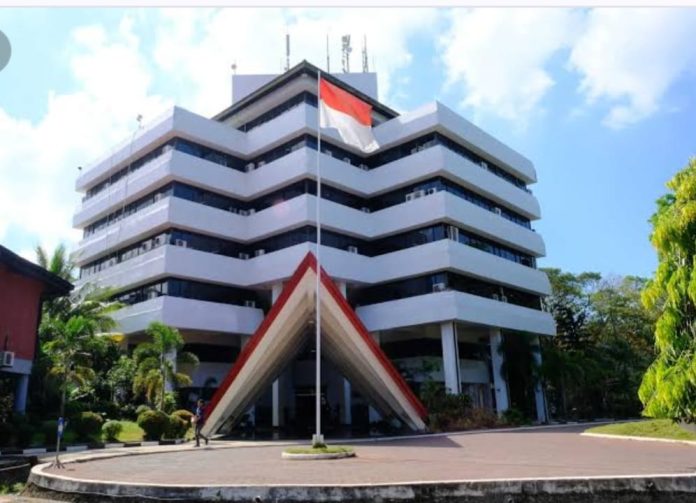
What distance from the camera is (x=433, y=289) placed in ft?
110

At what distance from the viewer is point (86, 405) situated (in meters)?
26.3

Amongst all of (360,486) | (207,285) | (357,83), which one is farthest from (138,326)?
(360,486)

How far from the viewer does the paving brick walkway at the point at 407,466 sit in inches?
347

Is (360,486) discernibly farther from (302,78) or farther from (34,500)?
(302,78)

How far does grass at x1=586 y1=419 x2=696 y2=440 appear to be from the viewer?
16723 mm

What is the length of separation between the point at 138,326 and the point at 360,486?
27.9 m

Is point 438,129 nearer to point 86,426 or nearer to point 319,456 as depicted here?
point 86,426

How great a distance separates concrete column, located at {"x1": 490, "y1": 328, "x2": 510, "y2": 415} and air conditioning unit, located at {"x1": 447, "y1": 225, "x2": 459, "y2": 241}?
6334 millimetres

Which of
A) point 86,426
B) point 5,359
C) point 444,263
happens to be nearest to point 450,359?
point 444,263

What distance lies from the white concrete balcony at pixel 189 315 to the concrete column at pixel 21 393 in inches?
376

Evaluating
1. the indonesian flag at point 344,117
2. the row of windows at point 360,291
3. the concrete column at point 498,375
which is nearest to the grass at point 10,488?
the indonesian flag at point 344,117

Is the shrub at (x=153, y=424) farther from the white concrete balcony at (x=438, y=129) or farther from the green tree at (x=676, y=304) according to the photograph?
the white concrete balcony at (x=438, y=129)

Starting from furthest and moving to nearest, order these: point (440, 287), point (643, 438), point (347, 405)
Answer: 1. point (347, 405)
2. point (440, 287)
3. point (643, 438)

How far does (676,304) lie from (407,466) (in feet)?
30.1
